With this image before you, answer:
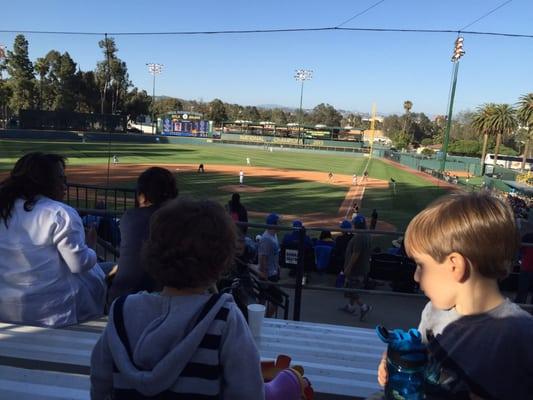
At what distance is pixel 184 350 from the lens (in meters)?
1.30

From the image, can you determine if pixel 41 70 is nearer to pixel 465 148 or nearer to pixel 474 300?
pixel 465 148

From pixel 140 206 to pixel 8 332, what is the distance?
3.59 ft

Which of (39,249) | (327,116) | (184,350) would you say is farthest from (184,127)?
(184,350)

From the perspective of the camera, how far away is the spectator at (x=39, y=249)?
2.66 metres

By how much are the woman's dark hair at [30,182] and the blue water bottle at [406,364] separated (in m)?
2.20

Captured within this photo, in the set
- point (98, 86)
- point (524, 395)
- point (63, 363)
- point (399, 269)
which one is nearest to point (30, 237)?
point (63, 363)

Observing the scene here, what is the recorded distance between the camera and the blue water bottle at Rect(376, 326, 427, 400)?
1.40m

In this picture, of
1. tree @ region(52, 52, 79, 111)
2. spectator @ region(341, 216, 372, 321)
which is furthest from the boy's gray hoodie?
tree @ region(52, 52, 79, 111)

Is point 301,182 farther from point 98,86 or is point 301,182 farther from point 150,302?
point 98,86

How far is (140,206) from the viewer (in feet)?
10.4

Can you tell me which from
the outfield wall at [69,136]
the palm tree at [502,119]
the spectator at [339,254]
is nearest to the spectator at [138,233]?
the spectator at [339,254]

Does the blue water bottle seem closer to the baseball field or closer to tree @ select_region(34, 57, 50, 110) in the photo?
the baseball field

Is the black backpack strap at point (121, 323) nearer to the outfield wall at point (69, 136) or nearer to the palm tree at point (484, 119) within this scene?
the outfield wall at point (69, 136)

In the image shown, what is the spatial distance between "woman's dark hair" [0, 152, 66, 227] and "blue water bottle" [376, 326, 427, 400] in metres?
2.20
